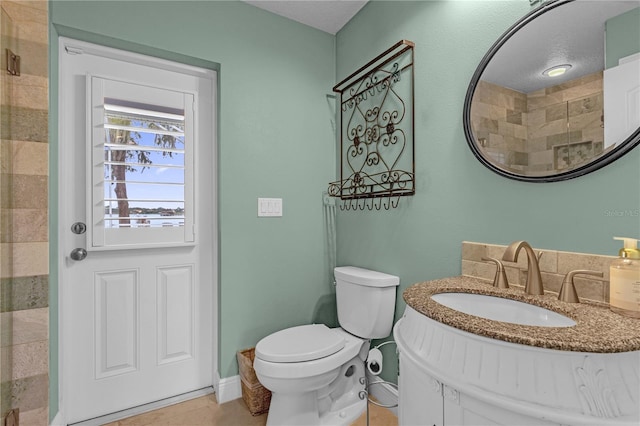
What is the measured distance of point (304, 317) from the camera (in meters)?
2.12

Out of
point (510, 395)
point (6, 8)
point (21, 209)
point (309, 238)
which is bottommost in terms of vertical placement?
point (510, 395)

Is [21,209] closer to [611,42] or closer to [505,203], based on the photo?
[505,203]

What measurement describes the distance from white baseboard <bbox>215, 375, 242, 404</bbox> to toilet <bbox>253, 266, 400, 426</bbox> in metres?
0.34

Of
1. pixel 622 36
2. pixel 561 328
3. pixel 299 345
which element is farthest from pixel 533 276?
pixel 299 345

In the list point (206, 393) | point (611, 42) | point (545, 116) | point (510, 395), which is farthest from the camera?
point (206, 393)

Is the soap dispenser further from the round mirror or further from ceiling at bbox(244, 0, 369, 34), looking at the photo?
ceiling at bbox(244, 0, 369, 34)

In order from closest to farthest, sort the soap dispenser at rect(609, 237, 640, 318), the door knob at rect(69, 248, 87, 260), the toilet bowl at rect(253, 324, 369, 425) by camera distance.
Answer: the soap dispenser at rect(609, 237, 640, 318), the toilet bowl at rect(253, 324, 369, 425), the door knob at rect(69, 248, 87, 260)

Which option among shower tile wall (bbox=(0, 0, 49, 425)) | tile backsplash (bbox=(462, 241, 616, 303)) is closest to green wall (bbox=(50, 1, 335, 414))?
shower tile wall (bbox=(0, 0, 49, 425))

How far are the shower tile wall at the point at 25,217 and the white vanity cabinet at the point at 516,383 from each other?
5.05 feet

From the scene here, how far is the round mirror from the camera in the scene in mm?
908

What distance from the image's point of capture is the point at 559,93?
1050 mm

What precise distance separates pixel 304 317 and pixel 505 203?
144cm

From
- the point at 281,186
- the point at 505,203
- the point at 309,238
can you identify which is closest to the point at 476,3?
the point at 505,203

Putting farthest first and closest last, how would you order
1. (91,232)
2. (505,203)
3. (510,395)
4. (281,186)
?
(281,186)
(91,232)
(505,203)
(510,395)
